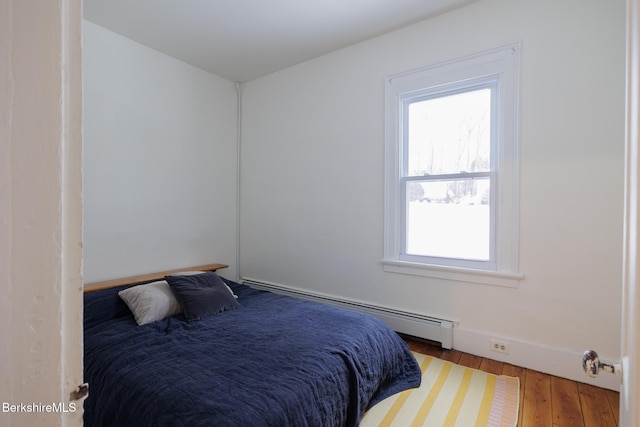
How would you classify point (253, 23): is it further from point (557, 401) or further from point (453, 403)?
point (557, 401)

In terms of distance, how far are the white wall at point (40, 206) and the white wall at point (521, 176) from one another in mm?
2644

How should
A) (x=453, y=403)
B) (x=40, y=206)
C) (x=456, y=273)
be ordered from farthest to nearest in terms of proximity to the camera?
(x=456, y=273)
(x=453, y=403)
(x=40, y=206)

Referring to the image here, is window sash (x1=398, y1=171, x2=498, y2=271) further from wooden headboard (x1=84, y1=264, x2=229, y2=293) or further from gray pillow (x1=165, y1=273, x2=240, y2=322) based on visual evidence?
wooden headboard (x1=84, y1=264, x2=229, y2=293)

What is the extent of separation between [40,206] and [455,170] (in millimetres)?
2776

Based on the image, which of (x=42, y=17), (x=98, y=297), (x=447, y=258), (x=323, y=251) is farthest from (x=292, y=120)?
(x=42, y=17)

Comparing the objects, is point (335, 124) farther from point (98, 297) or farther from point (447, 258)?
point (98, 297)


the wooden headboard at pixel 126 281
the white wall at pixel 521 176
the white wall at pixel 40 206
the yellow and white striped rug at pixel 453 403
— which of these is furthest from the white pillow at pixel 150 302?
the white wall at pixel 40 206

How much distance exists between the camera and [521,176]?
2.33m

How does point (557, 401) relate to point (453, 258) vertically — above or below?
below

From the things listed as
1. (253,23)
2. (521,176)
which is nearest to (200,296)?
(253,23)

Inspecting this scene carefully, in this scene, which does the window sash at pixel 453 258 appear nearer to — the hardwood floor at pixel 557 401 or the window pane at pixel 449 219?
the window pane at pixel 449 219

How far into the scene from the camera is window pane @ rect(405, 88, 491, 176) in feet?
8.43

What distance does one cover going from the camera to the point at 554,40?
221cm

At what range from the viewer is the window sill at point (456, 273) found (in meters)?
2.37
